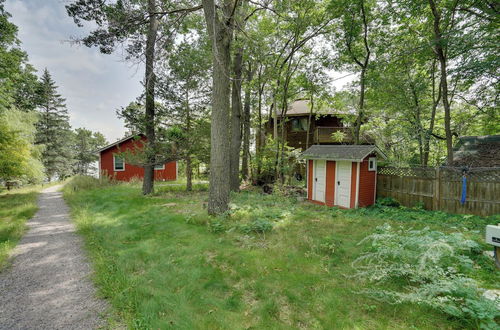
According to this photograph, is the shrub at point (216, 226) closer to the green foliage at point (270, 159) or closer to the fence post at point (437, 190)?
the fence post at point (437, 190)

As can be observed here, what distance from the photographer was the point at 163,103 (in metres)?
11.1

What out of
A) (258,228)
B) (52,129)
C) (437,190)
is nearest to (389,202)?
(437,190)

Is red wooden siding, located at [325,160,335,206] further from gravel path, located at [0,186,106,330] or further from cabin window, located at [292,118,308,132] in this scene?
cabin window, located at [292,118,308,132]

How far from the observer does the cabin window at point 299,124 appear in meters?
19.1

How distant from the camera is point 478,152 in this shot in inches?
389

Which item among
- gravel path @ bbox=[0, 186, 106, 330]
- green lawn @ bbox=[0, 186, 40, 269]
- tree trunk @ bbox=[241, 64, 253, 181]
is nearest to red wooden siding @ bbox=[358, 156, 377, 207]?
tree trunk @ bbox=[241, 64, 253, 181]

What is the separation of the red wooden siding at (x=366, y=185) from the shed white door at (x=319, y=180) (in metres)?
1.62

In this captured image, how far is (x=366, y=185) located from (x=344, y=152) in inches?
61.9

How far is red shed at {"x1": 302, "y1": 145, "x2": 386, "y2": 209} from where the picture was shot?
8602 millimetres

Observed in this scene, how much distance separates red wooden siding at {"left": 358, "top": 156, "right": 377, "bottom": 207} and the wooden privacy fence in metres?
0.41

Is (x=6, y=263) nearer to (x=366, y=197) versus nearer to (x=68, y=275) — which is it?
(x=68, y=275)

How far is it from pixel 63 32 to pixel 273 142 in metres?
10.5

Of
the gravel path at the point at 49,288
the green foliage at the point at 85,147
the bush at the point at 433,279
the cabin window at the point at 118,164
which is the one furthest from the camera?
the green foliage at the point at 85,147

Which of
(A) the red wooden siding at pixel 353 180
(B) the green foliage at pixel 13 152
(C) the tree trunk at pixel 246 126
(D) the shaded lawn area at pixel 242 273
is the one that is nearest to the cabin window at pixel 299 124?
(C) the tree trunk at pixel 246 126
